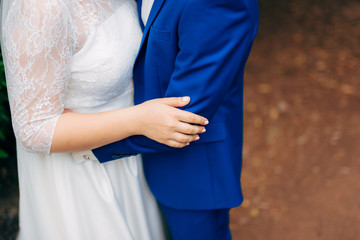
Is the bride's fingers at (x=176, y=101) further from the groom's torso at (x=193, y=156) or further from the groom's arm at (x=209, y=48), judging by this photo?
the groom's torso at (x=193, y=156)

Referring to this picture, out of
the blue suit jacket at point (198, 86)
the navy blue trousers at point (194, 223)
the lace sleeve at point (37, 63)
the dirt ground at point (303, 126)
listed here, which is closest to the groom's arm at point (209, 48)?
the blue suit jacket at point (198, 86)

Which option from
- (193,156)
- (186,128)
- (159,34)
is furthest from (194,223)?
(159,34)

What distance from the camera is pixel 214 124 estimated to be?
170cm

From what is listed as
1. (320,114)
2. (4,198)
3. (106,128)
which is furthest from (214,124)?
(320,114)

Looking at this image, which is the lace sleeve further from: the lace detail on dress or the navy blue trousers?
the navy blue trousers

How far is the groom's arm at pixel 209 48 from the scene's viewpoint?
136cm

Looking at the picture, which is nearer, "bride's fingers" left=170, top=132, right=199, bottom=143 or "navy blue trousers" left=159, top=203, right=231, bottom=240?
"bride's fingers" left=170, top=132, right=199, bottom=143

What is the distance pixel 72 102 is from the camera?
5.34ft

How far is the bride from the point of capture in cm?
139

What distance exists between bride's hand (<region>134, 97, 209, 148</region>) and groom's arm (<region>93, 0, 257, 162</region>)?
0.11 feet

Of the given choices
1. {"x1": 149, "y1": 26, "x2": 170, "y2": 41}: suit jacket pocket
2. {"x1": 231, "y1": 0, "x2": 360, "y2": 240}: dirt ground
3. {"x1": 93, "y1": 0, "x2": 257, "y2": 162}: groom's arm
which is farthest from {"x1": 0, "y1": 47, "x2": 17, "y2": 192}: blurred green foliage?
{"x1": 93, "y1": 0, "x2": 257, "y2": 162}: groom's arm

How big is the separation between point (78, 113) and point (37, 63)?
0.29 m

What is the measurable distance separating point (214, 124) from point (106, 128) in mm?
469

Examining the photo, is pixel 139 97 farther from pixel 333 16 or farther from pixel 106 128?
pixel 333 16
